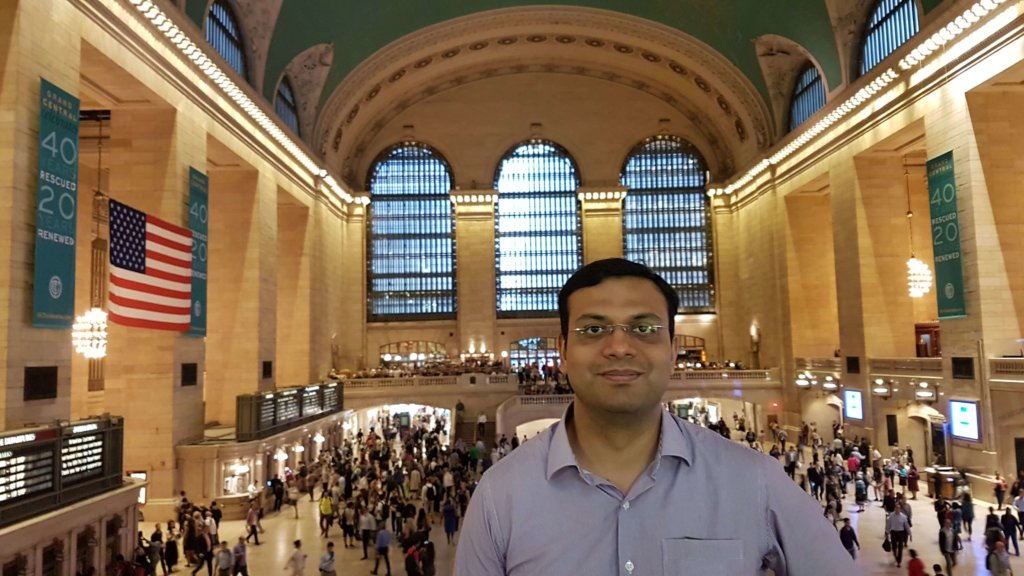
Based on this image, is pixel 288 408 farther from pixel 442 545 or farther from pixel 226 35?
pixel 226 35

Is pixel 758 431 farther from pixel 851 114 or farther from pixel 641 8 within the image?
pixel 641 8

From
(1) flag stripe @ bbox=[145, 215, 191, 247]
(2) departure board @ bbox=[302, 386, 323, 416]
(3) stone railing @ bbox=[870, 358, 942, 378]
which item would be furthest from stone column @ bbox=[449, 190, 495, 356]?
(1) flag stripe @ bbox=[145, 215, 191, 247]

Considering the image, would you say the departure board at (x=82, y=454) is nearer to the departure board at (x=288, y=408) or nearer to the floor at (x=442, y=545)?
the floor at (x=442, y=545)

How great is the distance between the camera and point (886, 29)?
2178 centimetres

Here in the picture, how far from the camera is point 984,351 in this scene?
17.1 meters

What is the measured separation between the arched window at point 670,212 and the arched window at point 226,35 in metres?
21.5

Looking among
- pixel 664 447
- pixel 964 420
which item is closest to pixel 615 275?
pixel 664 447

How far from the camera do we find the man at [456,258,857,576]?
1.31 metres

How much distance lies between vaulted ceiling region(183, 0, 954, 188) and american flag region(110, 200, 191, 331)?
6.20 metres

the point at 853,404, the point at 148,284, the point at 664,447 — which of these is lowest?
the point at 853,404

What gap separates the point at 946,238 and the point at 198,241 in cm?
1871

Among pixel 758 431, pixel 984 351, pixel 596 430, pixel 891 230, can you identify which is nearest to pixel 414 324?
pixel 758 431

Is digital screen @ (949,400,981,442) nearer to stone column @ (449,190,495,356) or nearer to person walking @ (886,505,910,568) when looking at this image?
person walking @ (886,505,910,568)

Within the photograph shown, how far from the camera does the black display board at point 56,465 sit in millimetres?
9562
